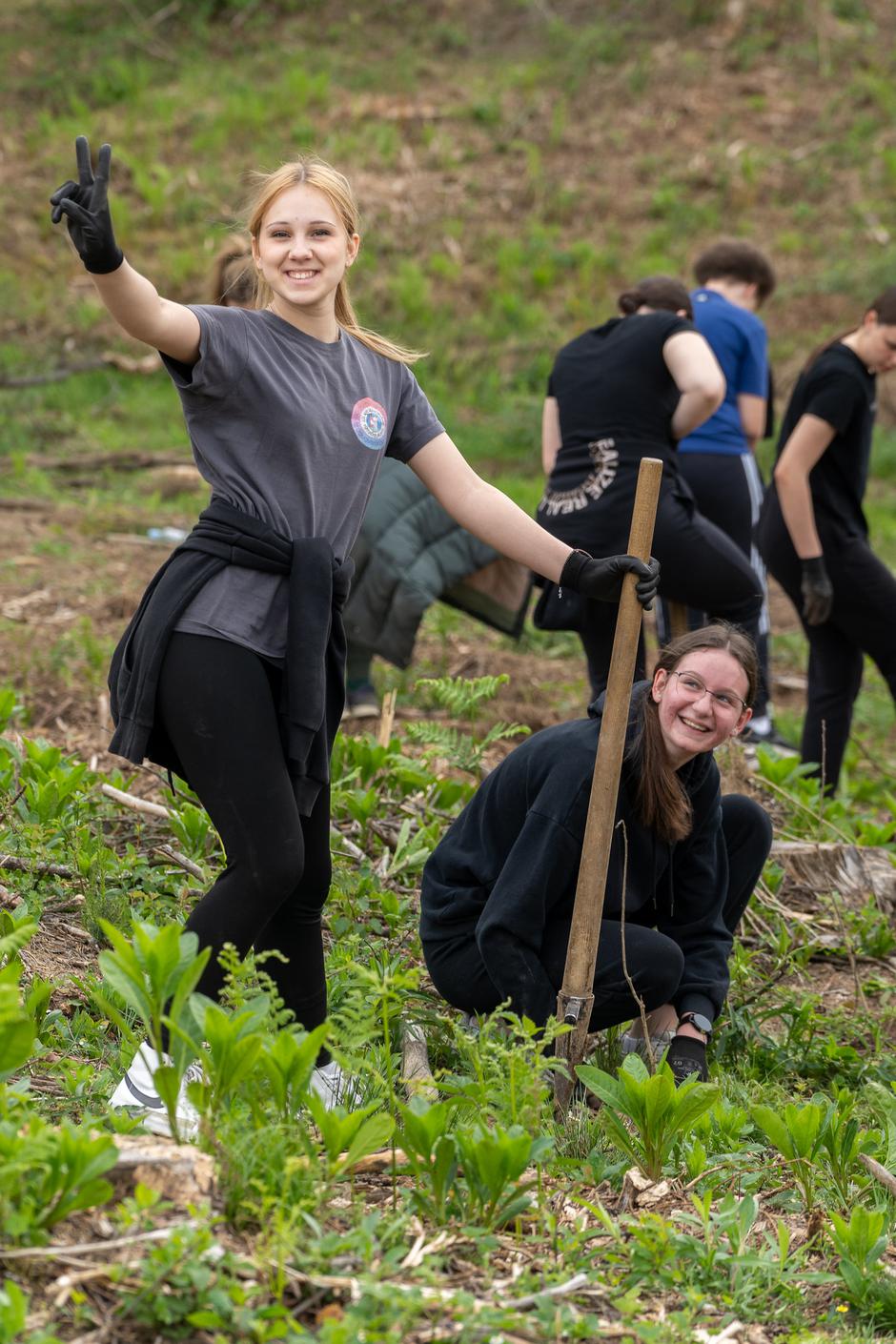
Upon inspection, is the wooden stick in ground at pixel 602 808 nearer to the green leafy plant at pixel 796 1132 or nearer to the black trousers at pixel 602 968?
the black trousers at pixel 602 968

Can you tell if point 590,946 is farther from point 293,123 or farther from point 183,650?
point 293,123

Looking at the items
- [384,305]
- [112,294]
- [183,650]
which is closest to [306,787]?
[183,650]

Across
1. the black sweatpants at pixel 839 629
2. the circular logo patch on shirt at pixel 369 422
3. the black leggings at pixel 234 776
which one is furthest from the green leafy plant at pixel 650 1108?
the black sweatpants at pixel 839 629

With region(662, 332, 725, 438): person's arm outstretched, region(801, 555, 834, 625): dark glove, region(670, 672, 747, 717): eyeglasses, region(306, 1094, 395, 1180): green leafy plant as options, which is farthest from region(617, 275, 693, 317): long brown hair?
region(306, 1094, 395, 1180): green leafy plant

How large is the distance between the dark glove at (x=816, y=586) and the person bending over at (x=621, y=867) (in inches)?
82.7

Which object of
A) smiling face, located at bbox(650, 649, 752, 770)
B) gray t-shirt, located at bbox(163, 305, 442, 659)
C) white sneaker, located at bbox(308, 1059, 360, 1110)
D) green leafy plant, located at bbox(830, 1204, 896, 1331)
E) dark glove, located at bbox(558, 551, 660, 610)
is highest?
gray t-shirt, located at bbox(163, 305, 442, 659)

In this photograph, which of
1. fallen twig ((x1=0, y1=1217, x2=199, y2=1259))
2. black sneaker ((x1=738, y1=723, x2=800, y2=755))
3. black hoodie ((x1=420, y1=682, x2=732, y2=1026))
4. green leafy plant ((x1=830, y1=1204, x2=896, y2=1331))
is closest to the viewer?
fallen twig ((x1=0, y1=1217, x2=199, y2=1259))

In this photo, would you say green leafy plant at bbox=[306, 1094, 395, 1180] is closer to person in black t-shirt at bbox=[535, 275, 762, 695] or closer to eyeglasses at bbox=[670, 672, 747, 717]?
eyeglasses at bbox=[670, 672, 747, 717]

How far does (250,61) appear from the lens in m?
17.6

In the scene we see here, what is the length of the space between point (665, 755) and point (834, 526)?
2.62m

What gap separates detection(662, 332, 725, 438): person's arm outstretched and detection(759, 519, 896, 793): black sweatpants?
2.99ft

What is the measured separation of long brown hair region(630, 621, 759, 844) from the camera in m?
3.51

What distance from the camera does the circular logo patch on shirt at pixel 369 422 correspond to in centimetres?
307

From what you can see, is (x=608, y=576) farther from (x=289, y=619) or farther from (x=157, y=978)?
(x=157, y=978)
